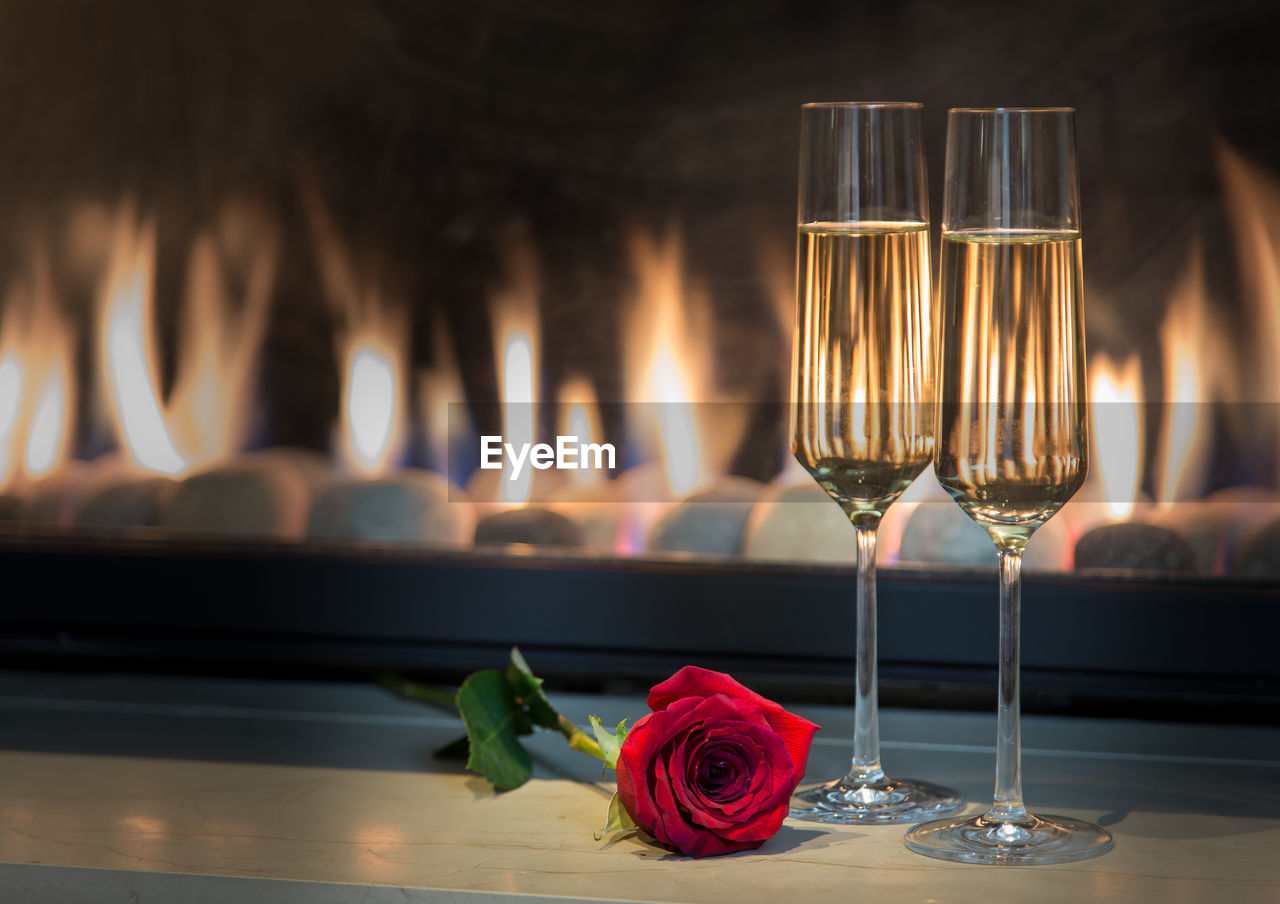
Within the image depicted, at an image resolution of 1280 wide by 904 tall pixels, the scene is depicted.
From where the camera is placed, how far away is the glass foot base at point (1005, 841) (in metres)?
0.78

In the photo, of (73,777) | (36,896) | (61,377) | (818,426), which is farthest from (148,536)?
(818,426)

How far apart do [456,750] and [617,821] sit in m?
0.21

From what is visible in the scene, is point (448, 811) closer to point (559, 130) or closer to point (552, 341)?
point (552, 341)

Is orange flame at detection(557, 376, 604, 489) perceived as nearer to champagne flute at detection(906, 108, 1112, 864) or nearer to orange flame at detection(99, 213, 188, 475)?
orange flame at detection(99, 213, 188, 475)

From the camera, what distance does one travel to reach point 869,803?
2.88 feet

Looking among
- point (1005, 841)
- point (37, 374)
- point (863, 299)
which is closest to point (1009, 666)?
point (1005, 841)

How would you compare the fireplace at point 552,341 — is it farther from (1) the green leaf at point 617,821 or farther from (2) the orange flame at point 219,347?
(1) the green leaf at point 617,821

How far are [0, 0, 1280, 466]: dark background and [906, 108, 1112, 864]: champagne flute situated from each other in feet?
1.18

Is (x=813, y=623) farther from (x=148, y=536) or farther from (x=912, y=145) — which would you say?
(x=148, y=536)

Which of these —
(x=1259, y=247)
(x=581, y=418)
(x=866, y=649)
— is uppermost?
(x=1259, y=247)

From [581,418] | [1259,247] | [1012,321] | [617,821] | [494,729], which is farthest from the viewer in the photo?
[581,418]

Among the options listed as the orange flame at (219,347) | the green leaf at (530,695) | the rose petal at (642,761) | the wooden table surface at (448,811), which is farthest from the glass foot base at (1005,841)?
the orange flame at (219,347)

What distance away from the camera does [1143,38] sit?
42.1 inches

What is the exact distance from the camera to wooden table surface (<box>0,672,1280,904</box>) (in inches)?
30.4
